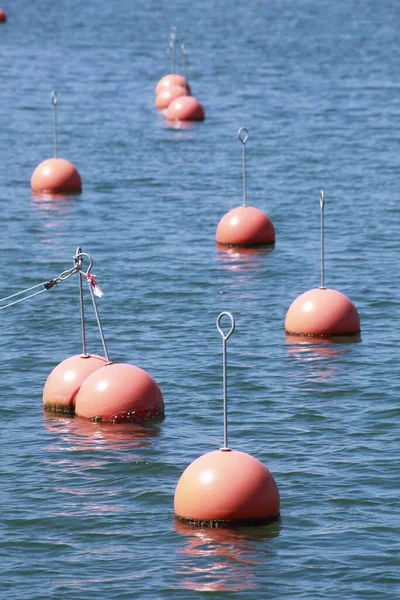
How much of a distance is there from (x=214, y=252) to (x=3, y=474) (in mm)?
13986

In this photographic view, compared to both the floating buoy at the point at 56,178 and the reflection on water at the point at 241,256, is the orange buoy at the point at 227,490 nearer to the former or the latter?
the reflection on water at the point at 241,256

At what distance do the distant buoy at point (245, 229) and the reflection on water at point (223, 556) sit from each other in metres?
15.9

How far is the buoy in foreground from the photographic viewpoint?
54.1ft

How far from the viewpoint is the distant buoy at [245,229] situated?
107 feet

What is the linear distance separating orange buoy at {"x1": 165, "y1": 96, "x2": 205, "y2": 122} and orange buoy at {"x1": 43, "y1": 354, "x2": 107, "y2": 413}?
98.1 ft

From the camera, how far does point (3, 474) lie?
1897 centimetres

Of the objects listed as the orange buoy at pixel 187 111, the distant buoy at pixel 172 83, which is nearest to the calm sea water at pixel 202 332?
the orange buoy at pixel 187 111

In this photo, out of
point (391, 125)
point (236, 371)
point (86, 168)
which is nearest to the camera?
point (236, 371)

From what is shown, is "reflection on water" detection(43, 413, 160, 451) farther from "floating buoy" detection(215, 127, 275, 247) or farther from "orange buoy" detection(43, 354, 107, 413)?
"floating buoy" detection(215, 127, 275, 247)

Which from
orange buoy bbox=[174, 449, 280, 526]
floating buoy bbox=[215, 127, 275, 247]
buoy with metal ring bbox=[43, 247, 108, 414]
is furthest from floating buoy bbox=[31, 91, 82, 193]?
orange buoy bbox=[174, 449, 280, 526]

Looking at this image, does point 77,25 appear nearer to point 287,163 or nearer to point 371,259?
point 287,163

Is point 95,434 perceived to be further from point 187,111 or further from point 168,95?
point 168,95

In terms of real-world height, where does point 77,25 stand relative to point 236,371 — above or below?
above

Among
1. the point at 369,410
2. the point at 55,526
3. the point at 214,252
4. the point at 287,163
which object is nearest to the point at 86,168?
the point at 287,163
